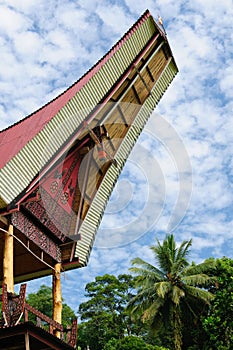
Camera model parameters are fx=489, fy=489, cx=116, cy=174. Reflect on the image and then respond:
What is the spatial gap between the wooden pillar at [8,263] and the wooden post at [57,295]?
1930 millimetres

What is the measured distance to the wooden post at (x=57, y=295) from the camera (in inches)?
386

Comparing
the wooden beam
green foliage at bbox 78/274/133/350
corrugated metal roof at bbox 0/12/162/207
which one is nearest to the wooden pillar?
the wooden beam

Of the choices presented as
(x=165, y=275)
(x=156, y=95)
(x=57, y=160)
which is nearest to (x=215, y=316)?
(x=165, y=275)

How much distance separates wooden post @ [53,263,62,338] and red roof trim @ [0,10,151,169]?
2.81 m

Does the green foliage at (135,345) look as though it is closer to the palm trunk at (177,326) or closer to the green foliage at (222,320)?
the palm trunk at (177,326)

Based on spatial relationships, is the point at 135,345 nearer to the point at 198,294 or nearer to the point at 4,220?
the point at 198,294

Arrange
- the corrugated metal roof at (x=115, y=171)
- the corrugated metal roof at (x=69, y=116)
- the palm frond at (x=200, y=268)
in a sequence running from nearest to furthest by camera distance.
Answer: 1. the corrugated metal roof at (x=69, y=116)
2. the corrugated metal roof at (x=115, y=171)
3. the palm frond at (x=200, y=268)

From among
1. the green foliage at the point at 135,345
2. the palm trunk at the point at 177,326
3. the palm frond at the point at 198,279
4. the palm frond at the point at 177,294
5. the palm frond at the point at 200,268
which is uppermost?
the palm frond at the point at 200,268

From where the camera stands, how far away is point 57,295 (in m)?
10.0

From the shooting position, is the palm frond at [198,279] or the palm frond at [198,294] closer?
the palm frond at [198,294]

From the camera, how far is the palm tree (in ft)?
82.3

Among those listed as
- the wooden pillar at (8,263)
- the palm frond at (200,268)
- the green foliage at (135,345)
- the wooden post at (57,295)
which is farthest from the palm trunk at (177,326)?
the wooden pillar at (8,263)

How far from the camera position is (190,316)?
2570 centimetres

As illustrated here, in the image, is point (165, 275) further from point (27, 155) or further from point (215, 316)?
point (27, 155)
